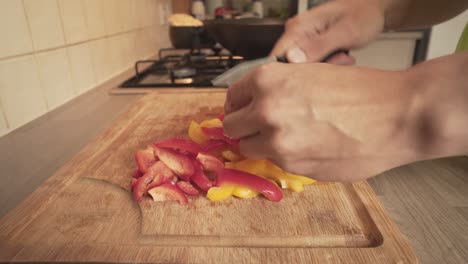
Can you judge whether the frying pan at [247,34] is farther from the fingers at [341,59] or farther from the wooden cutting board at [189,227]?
the wooden cutting board at [189,227]

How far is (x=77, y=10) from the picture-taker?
1.02 meters

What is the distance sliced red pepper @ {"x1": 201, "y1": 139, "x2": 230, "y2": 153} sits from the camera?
700 mm

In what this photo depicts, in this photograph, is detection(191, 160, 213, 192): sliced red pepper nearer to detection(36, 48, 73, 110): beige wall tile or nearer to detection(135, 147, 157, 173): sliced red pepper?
detection(135, 147, 157, 173): sliced red pepper

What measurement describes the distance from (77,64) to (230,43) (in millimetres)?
482

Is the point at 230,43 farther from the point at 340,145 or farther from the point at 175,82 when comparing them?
the point at 340,145

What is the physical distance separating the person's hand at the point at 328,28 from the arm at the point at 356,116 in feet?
1.25

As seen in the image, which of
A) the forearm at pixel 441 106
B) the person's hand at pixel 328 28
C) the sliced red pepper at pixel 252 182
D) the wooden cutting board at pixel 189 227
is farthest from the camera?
the person's hand at pixel 328 28

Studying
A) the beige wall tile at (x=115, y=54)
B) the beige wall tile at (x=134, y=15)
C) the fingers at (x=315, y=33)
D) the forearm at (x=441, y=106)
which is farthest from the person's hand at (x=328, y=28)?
the beige wall tile at (x=134, y=15)

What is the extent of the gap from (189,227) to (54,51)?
69cm

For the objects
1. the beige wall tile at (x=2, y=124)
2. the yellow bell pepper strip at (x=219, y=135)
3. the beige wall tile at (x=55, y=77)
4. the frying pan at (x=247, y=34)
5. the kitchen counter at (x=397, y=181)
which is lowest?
the kitchen counter at (x=397, y=181)

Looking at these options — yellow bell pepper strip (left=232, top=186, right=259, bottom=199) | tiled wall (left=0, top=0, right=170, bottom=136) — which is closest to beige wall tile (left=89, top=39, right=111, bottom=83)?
tiled wall (left=0, top=0, right=170, bottom=136)

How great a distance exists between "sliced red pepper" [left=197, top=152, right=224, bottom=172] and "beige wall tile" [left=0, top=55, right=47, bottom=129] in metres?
0.46

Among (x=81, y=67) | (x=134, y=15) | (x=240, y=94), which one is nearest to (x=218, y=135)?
(x=240, y=94)

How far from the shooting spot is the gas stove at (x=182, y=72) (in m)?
1.11
